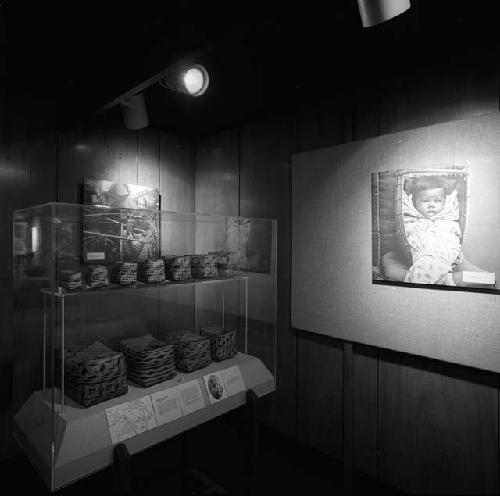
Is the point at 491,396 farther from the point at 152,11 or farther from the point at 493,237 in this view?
the point at 152,11

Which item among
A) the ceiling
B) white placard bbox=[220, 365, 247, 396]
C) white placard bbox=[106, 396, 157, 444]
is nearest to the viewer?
the ceiling

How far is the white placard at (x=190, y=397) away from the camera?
65.2 inches

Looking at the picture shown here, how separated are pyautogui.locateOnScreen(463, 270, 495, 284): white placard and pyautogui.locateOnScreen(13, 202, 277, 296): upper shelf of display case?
104 cm

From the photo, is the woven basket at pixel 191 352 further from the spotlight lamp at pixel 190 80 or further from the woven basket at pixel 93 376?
the spotlight lamp at pixel 190 80

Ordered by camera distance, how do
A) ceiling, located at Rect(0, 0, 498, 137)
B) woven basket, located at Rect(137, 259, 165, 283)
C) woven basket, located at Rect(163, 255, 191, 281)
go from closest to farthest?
ceiling, located at Rect(0, 0, 498, 137) → woven basket, located at Rect(137, 259, 165, 283) → woven basket, located at Rect(163, 255, 191, 281)

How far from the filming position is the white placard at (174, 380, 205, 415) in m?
1.66

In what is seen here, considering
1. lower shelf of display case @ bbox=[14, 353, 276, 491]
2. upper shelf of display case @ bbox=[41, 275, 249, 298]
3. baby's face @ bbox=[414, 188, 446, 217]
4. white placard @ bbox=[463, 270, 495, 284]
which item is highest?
baby's face @ bbox=[414, 188, 446, 217]

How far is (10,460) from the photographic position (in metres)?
2.00

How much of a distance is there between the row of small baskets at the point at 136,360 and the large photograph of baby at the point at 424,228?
922mm

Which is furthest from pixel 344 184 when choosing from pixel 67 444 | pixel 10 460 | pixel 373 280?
pixel 10 460

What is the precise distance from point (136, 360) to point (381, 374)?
123 centimetres

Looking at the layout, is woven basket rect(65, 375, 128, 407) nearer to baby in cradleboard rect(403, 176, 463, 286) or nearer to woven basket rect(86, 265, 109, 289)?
woven basket rect(86, 265, 109, 289)

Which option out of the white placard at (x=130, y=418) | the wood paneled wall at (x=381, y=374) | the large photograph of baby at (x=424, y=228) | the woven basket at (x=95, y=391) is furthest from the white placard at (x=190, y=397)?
the large photograph of baby at (x=424, y=228)

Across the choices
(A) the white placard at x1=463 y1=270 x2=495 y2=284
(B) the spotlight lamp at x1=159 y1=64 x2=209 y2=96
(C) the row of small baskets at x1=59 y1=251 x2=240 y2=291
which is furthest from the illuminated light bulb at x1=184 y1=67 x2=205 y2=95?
(A) the white placard at x1=463 y1=270 x2=495 y2=284
